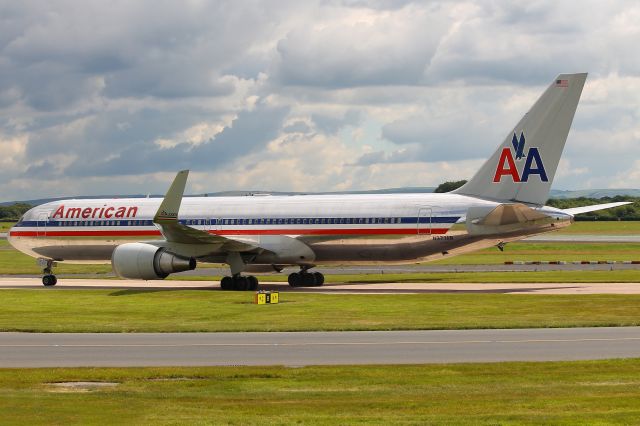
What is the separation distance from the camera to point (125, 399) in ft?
55.1

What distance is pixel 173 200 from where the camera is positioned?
4219cm

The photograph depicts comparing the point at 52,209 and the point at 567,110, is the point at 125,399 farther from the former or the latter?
the point at 52,209

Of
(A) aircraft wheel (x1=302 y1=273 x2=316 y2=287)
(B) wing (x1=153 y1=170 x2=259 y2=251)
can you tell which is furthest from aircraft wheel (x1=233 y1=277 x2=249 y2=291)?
(A) aircraft wheel (x1=302 y1=273 x2=316 y2=287)

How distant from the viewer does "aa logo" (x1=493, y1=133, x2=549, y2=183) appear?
4247 centimetres

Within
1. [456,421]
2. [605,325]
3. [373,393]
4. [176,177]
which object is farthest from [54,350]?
[176,177]

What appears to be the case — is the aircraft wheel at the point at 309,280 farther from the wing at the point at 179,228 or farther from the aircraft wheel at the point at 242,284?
the aircraft wheel at the point at 242,284

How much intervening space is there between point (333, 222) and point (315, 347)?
75.8 ft

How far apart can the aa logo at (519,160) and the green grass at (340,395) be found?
22794 millimetres

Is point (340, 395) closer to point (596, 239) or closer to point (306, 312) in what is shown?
point (306, 312)

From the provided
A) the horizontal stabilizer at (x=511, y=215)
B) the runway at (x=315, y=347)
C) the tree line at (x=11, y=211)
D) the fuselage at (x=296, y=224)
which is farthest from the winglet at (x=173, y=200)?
the tree line at (x=11, y=211)

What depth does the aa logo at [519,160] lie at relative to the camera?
4247 cm

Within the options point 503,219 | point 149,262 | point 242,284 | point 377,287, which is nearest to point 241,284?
point 242,284

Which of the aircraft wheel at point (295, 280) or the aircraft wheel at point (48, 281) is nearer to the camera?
the aircraft wheel at point (295, 280)

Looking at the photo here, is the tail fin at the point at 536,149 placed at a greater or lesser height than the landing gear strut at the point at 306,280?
greater
